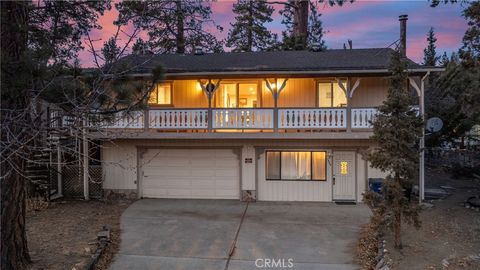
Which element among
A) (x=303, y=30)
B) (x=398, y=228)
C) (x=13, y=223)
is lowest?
(x=398, y=228)

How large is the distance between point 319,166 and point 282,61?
4.77 m

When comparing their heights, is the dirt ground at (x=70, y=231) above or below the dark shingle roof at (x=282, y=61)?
below

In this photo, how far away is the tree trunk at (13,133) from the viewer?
19.6 ft

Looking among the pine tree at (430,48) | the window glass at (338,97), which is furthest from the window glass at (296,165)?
the pine tree at (430,48)

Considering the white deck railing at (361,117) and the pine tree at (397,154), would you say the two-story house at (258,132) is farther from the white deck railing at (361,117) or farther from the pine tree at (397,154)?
the pine tree at (397,154)

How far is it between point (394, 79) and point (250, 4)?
27.5 metres

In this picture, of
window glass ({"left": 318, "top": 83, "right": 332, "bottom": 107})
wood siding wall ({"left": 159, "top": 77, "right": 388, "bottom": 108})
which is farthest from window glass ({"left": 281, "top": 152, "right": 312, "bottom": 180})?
window glass ({"left": 318, "top": 83, "right": 332, "bottom": 107})

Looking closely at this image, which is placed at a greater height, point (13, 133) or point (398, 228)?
point (13, 133)

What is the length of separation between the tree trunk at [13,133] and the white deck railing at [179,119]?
7271 millimetres

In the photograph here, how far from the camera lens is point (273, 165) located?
16.1 metres

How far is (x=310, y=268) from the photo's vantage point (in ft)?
29.9

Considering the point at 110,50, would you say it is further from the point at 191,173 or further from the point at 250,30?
the point at 250,30

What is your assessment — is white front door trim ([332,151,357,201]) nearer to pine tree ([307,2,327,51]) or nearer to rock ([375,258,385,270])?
rock ([375,258,385,270])

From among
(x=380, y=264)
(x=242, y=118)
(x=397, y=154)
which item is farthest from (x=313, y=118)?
(x=380, y=264)
